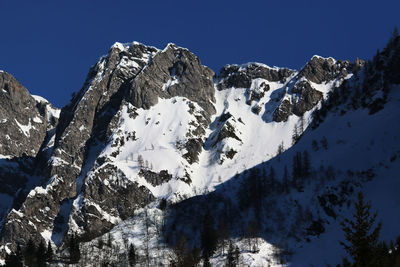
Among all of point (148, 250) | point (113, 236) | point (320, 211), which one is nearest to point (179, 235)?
point (148, 250)

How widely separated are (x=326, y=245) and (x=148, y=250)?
58391 millimetres

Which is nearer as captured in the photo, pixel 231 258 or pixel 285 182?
pixel 231 258

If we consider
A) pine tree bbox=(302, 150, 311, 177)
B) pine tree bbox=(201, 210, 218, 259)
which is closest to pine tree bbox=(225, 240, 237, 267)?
pine tree bbox=(201, 210, 218, 259)

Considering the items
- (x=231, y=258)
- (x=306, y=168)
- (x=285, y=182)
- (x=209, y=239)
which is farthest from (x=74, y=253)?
(x=306, y=168)

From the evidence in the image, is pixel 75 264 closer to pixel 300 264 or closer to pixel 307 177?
pixel 300 264

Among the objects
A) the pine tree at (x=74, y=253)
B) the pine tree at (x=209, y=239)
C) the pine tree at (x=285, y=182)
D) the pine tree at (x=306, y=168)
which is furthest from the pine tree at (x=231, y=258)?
the pine tree at (x=306, y=168)

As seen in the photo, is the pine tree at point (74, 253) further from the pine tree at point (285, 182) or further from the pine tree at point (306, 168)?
the pine tree at point (306, 168)

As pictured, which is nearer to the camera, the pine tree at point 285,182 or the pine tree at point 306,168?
the pine tree at point 285,182

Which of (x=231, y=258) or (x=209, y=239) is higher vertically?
(x=209, y=239)

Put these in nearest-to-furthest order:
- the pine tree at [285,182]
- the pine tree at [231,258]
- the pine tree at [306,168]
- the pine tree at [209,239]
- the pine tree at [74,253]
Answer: the pine tree at [231,258]
the pine tree at [209,239]
the pine tree at [74,253]
the pine tree at [285,182]
the pine tree at [306,168]

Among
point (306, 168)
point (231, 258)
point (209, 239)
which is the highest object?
point (306, 168)

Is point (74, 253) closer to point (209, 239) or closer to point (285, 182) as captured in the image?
point (209, 239)

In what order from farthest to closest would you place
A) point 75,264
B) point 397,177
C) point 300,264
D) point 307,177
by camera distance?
1. point 307,177
2. point 397,177
3. point 75,264
4. point 300,264

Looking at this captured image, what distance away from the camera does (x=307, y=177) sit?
18812 cm
